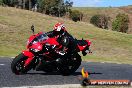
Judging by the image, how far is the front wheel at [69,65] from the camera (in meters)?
14.5

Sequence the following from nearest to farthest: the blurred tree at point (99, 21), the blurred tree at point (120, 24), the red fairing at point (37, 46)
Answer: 1. the red fairing at point (37, 46)
2. the blurred tree at point (120, 24)
3. the blurred tree at point (99, 21)

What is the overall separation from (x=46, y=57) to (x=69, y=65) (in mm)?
1077

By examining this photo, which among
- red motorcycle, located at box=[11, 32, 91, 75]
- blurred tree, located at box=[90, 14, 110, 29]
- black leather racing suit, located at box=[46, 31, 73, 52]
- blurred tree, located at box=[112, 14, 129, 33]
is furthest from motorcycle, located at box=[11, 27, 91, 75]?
blurred tree, located at box=[90, 14, 110, 29]

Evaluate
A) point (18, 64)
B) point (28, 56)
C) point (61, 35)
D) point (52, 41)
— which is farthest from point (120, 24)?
point (18, 64)

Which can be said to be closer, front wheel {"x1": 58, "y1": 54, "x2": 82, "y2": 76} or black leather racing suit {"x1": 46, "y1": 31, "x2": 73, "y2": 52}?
black leather racing suit {"x1": 46, "y1": 31, "x2": 73, "y2": 52}

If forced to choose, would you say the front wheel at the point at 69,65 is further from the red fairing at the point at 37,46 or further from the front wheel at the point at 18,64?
the front wheel at the point at 18,64

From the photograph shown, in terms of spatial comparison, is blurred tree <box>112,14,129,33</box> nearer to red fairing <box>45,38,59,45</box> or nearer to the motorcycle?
the motorcycle

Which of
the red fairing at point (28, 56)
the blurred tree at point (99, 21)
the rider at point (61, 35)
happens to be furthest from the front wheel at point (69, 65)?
the blurred tree at point (99, 21)

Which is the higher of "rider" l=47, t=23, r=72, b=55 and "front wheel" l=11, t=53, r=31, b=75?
"rider" l=47, t=23, r=72, b=55

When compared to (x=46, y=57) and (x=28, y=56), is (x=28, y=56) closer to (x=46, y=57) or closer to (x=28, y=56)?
(x=28, y=56)

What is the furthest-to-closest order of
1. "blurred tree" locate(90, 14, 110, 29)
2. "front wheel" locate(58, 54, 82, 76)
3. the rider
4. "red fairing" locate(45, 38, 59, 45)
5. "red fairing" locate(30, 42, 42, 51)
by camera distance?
"blurred tree" locate(90, 14, 110, 29)
"front wheel" locate(58, 54, 82, 76)
the rider
"red fairing" locate(45, 38, 59, 45)
"red fairing" locate(30, 42, 42, 51)

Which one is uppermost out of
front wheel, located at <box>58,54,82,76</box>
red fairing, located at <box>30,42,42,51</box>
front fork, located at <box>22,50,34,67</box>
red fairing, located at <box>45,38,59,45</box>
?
red fairing, located at <box>45,38,59,45</box>

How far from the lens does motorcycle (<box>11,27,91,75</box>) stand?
13602 millimetres

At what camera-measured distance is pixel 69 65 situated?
14711 mm
